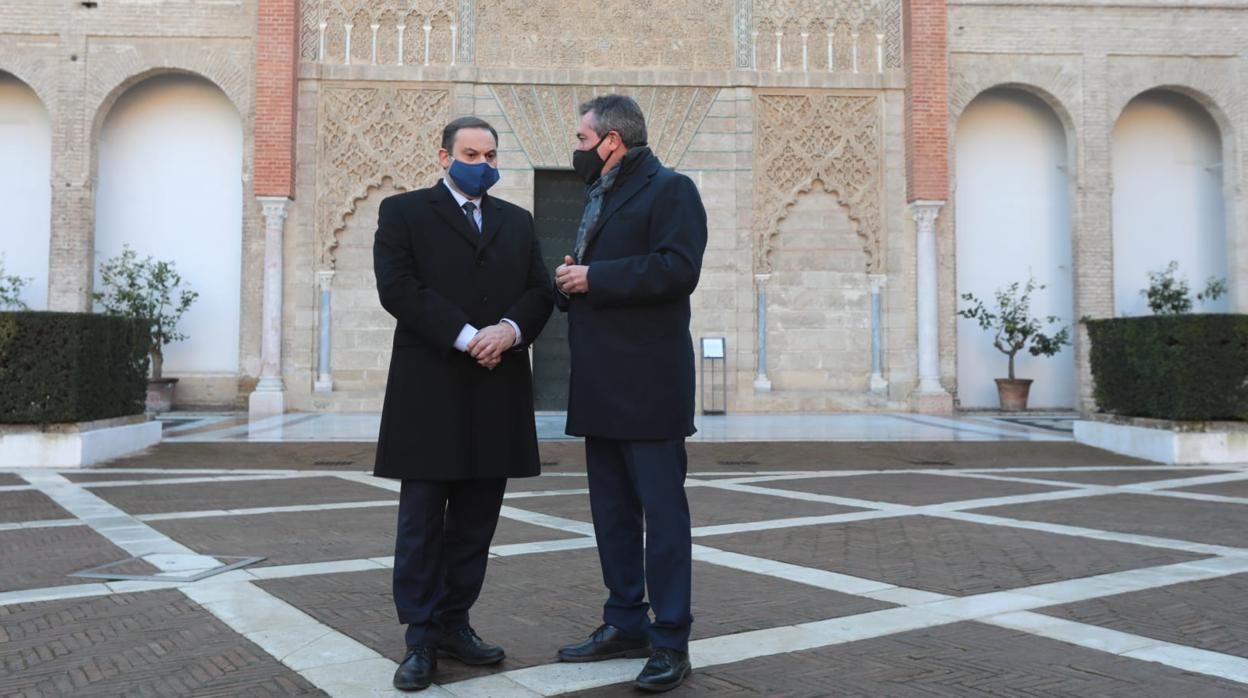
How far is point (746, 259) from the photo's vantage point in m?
15.0

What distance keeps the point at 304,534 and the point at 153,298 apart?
37.9 ft

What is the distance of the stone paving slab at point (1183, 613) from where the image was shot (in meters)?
2.93

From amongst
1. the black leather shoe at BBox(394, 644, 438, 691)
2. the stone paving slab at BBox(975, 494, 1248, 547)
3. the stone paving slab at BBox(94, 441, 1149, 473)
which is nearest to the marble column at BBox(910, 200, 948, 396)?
the stone paving slab at BBox(94, 441, 1149, 473)

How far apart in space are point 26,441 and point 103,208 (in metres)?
8.70

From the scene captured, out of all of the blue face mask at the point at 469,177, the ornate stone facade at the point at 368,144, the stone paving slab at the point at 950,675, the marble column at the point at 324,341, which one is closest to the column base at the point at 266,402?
the marble column at the point at 324,341

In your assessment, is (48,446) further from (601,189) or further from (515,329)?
(601,189)

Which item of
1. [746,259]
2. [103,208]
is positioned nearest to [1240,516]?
[746,259]

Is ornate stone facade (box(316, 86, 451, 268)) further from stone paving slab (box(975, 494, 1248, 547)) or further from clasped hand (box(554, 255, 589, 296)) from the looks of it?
clasped hand (box(554, 255, 589, 296))

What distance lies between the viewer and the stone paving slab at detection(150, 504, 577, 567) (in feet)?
14.5

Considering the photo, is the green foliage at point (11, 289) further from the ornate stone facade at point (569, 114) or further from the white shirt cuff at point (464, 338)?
the white shirt cuff at point (464, 338)

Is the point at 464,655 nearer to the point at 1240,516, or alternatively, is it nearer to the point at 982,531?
the point at 982,531

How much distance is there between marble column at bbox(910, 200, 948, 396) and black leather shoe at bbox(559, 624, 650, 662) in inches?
509

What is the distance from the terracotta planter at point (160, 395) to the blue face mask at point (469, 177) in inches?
535

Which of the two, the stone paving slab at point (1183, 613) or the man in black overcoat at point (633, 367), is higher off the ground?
the man in black overcoat at point (633, 367)
